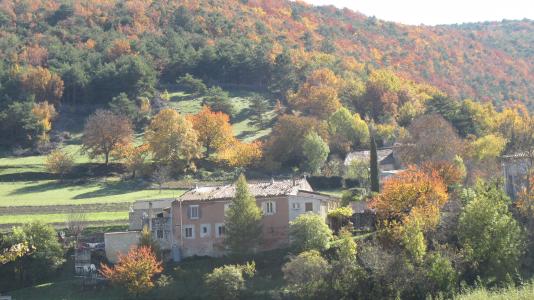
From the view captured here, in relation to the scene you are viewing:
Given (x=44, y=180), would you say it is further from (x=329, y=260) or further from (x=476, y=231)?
(x=476, y=231)

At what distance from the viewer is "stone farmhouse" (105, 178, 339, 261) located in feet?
193

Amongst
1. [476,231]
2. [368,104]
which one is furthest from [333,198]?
[368,104]

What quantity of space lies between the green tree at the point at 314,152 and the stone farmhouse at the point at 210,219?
24458 millimetres

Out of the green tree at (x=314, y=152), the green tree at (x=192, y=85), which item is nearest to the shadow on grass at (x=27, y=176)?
the green tree at (x=314, y=152)

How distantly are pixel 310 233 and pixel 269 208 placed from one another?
18.2ft

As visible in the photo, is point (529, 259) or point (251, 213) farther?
point (251, 213)

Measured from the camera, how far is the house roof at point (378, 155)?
85000mm

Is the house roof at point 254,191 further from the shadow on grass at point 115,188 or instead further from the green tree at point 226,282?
the shadow on grass at point 115,188

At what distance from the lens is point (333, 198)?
6306cm

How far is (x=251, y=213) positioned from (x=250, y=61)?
2906 inches

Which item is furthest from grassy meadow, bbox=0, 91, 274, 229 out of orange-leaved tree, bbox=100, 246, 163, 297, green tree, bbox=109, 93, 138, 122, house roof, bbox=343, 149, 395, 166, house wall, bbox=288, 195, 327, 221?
house roof, bbox=343, 149, 395, 166

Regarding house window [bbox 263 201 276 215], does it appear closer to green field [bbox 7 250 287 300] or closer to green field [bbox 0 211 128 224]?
green field [bbox 7 250 287 300]

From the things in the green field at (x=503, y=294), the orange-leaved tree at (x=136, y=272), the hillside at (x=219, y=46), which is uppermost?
the hillside at (x=219, y=46)

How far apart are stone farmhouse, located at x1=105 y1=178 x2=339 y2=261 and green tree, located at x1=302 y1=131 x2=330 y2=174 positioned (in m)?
24.5
